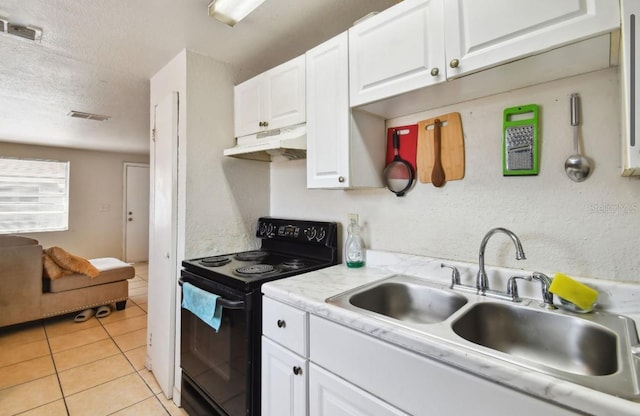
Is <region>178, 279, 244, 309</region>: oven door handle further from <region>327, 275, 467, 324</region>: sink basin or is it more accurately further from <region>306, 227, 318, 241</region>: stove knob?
<region>306, 227, 318, 241</region>: stove knob

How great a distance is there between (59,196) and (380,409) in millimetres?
6412

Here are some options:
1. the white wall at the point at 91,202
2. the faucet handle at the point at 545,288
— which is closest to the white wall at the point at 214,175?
the faucet handle at the point at 545,288

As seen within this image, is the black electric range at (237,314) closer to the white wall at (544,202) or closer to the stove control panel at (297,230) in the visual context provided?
the stove control panel at (297,230)

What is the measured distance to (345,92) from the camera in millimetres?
1394

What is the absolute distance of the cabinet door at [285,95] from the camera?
64.2 inches

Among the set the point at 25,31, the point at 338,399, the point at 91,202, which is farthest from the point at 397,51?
the point at 91,202

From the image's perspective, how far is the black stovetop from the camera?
1.46 metres

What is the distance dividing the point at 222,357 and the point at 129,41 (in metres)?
1.86

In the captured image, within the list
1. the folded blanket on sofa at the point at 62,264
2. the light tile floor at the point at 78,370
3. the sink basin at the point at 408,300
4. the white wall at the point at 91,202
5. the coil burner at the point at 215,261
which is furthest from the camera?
the white wall at the point at 91,202

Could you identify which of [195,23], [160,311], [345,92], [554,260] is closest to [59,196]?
[160,311]

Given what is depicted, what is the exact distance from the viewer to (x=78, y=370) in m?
2.21

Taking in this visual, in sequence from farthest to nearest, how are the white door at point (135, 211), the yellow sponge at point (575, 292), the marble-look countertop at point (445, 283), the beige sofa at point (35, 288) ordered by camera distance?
the white door at point (135, 211)
the beige sofa at point (35, 288)
the yellow sponge at point (575, 292)
the marble-look countertop at point (445, 283)

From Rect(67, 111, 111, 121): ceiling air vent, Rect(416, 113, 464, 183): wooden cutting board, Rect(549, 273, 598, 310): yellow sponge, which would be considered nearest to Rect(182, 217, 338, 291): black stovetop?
Rect(416, 113, 464, 183): wooden cutting board

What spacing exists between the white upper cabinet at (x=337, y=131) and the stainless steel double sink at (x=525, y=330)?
552 mm
